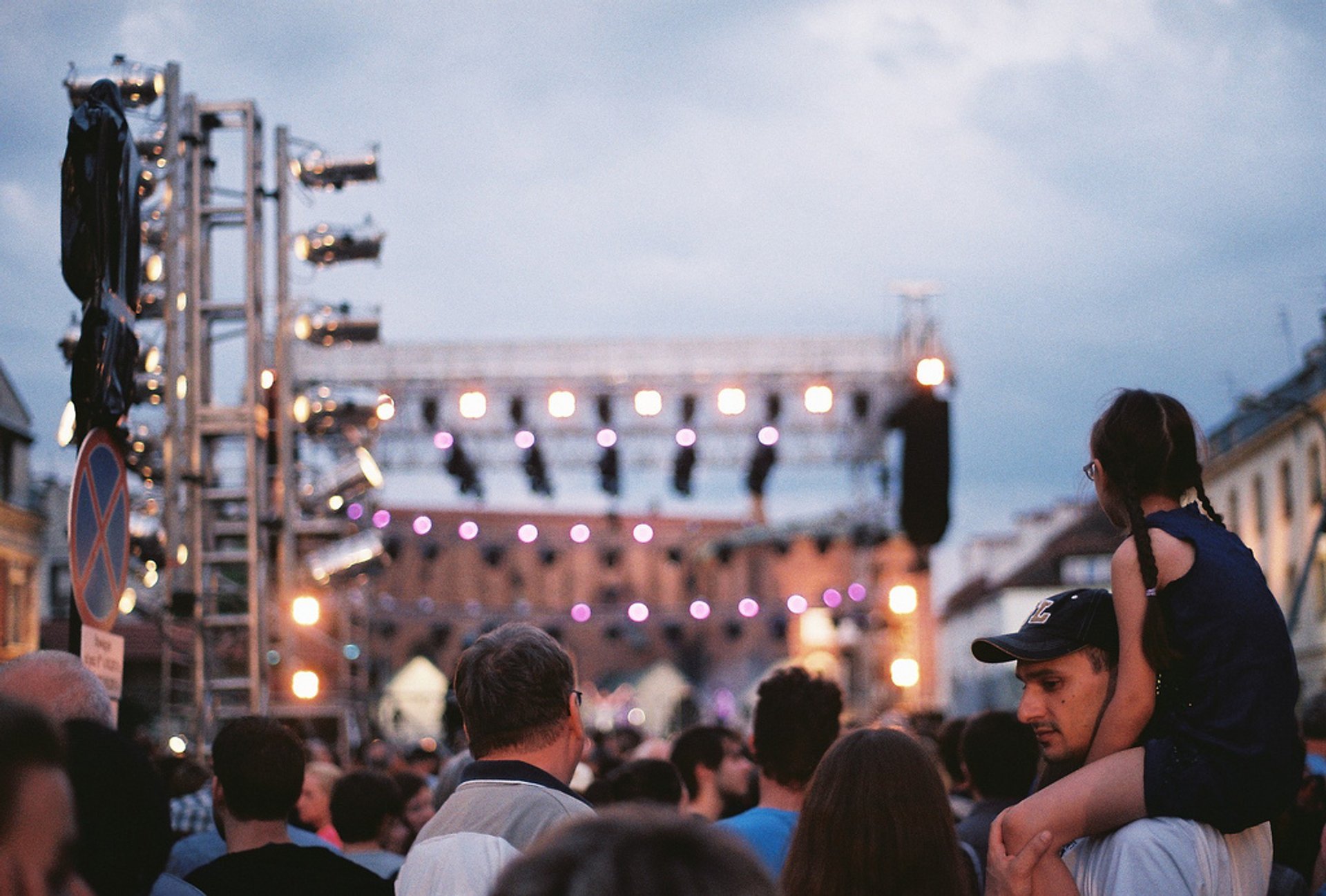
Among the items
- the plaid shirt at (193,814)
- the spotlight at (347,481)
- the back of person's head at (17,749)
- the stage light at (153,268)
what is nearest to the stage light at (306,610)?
the spotlight at (347,481)

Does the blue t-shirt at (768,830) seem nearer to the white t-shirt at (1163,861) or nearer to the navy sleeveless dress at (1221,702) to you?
the white t-shirt at (1163,861)

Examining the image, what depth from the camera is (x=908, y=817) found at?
2797 millimetres

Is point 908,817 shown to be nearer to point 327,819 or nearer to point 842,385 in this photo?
point 327,819

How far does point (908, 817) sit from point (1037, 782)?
25.5 inches

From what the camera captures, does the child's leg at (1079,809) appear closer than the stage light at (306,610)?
Yes

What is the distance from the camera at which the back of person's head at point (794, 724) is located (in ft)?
15.3

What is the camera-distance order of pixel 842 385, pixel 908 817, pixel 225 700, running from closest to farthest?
pixel 908 817 < pixel 225 700 < pixel 842 385

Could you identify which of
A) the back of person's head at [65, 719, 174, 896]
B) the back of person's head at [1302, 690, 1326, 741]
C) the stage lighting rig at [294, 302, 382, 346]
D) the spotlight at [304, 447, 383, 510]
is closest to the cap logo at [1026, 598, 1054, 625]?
the back of person's head at [65, 719, 174, 896]

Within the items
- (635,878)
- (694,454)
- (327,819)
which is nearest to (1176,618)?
(635,878)

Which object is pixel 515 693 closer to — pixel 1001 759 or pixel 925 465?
pixel 1001 759

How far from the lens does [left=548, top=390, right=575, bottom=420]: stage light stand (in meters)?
22.4

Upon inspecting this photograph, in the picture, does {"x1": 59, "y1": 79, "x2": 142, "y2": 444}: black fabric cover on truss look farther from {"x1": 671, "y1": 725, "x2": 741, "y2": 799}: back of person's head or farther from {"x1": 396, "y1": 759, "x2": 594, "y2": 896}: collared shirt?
{"x1": 671, "y1": 725, "x2": 741, "y2": 799}: back of person's head

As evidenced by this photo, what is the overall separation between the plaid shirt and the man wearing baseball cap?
4.19 meters

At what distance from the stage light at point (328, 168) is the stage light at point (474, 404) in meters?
10.7
